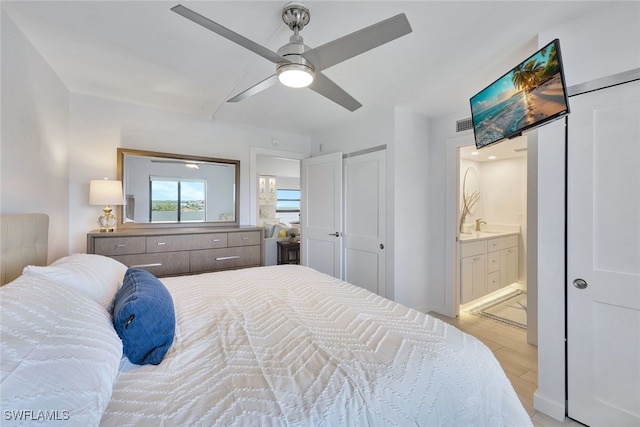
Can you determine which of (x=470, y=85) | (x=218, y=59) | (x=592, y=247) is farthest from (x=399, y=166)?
(x=218, y=59)

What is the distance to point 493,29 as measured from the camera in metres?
1.70

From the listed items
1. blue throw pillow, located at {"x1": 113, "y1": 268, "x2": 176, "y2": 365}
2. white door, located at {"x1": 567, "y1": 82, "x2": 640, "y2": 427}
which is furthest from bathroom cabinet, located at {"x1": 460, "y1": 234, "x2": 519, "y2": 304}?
blue throw pillow, located at {"x1": 113, "y1": 268, "x2": 176, "y2": 365}

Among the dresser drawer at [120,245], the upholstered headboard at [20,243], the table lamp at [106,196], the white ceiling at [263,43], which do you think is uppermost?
the white ceiling at [263,43]

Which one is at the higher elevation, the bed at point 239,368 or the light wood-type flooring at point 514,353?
the bed at point 239,368

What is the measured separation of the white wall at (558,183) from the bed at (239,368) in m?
0.96

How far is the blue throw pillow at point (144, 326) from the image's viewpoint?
95 cm

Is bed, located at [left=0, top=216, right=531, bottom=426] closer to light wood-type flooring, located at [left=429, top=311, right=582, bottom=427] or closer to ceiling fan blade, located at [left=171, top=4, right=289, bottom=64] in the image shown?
light wood-type flooring, located at [left=429, top=311, right=582, bottom=427]

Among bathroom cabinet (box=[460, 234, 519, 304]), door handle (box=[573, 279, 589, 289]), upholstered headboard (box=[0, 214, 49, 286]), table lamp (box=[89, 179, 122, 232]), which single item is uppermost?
table lamp (box=[89, 179, 122, 232])

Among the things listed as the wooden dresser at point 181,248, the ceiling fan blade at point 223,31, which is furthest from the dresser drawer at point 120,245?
the ceiling fan blade at point 223,31

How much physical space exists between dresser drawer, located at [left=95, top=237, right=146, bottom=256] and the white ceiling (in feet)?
4.77

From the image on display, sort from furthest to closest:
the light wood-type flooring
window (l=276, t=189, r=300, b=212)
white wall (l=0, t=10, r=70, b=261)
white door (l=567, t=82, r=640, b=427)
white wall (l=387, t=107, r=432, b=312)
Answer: window (l=276, t=189, r=300, b=212)
white wall (l=387, t=107, r=432, b=312)
the light wood-type flooring
white wall (l=0, t=10, r=70, b=261)
white door (l=567, t=82, r=640, b=427)

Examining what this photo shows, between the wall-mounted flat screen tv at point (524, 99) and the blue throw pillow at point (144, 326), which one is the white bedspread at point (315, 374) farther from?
the wall-mounted flat screen tv at point (524, 99)

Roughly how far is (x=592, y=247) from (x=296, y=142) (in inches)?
137

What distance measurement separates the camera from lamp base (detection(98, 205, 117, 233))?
104 inches
